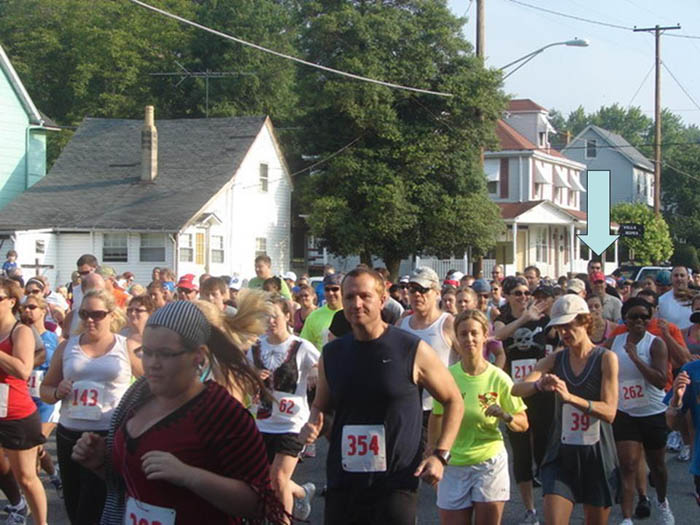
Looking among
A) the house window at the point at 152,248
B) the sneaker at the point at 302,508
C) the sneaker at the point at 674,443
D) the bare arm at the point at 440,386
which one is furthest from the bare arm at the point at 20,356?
the house window at the point at 152,248

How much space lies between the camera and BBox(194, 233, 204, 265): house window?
120 feet

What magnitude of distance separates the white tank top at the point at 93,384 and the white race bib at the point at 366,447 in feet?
A: 6.58

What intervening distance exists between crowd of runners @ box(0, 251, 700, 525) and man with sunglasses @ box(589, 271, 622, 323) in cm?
243

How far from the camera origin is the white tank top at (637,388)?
7.84 meters

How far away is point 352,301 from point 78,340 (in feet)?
7.72

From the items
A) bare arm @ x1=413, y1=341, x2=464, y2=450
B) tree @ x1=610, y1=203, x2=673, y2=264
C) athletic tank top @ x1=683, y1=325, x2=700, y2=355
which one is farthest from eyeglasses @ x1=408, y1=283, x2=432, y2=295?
tree @ x1=610, y1=203, x2=673, y2=264

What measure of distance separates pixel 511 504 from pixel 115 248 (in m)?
29.0

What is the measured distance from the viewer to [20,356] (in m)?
6.97

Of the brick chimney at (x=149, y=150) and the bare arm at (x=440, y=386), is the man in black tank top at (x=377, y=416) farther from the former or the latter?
the brick chimney at (x=149, y=150)

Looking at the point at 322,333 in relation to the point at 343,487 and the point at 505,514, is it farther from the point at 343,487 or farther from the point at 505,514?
the point at 343,487

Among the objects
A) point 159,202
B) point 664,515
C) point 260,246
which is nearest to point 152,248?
point 159,202

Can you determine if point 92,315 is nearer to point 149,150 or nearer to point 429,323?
point 429,323

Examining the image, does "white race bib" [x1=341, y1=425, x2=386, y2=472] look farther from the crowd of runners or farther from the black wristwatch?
the black wristwatch

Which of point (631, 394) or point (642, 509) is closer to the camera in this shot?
point (631, 394)
